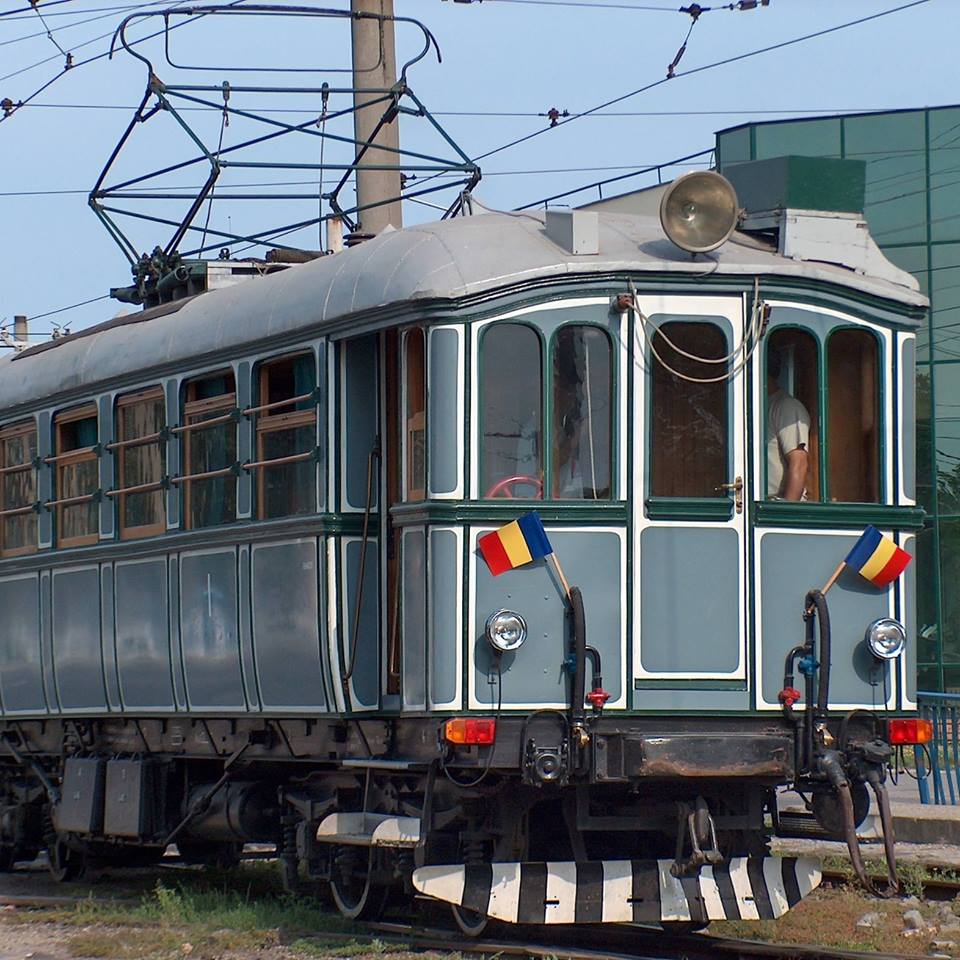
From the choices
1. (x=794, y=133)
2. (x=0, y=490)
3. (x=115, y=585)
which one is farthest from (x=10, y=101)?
(x=794, y=133)

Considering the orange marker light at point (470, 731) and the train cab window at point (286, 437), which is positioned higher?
the train cab window at point (286, 437)

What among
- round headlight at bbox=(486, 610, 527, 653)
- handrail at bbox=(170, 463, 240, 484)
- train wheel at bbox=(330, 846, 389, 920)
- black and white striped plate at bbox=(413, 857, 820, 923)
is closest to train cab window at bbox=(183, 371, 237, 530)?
handrail at bbox=(170, 463, 240, 484)

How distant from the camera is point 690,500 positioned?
31.7ft

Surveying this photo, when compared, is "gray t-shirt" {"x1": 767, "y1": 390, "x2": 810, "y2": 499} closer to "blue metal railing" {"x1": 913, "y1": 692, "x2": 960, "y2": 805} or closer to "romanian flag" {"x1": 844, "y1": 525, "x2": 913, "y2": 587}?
"romanian flag" {"x1": 844, "y1": 525, "x2": 913, "y2": 587}

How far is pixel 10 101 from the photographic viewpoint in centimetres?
2109

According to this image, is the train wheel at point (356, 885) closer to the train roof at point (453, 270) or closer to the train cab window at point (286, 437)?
the train cab window at point (286, 437)

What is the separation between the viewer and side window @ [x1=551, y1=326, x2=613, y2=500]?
963cm

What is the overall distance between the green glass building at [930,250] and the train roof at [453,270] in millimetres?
19571

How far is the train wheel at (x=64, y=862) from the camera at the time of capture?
1380 cm

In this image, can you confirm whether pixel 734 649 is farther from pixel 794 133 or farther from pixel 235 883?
pixel 794 133

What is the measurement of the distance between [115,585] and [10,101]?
10166 millimetres

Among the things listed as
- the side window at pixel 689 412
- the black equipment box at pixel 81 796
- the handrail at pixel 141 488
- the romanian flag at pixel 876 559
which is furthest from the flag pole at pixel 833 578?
the black equipment box at pixel 81 796

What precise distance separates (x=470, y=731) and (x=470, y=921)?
1.29m

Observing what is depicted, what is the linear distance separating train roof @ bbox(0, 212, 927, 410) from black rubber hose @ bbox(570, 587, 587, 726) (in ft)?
5.15
